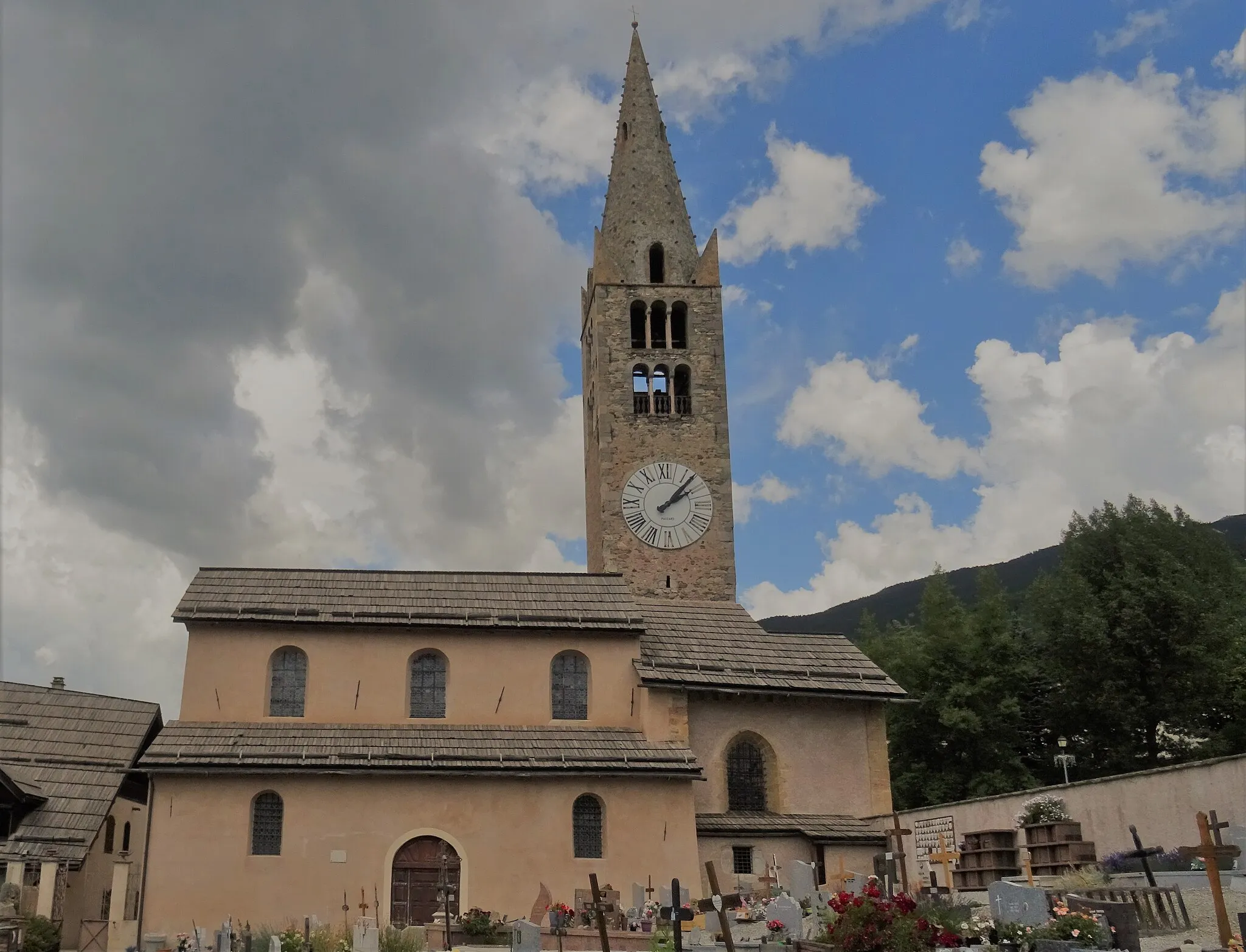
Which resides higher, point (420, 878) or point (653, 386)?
point (653, 386)

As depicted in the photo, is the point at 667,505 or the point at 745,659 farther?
the point at 667,505

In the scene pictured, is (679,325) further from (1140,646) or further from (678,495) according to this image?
(1140,646)

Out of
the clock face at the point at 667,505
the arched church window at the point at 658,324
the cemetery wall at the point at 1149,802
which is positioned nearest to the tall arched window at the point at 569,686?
the clock face at the point at 667,505

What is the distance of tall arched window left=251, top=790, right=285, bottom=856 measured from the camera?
27.9 metres

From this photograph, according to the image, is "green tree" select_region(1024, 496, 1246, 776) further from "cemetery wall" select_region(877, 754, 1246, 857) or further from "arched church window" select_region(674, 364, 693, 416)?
"cemetery wall" select_region(877, 754, 1246, 857)

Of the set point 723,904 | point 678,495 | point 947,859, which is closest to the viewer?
point 723,904

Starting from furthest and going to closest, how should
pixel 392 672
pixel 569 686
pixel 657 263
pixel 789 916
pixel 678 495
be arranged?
pixel 657 263 → pixel 678 495 → pixel 569 686 → pixel 392 672 → pixel 789 916

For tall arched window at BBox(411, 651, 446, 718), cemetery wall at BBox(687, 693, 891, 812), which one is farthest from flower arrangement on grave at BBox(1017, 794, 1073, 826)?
tall arched window at BBox(411, 651, 446, 718)

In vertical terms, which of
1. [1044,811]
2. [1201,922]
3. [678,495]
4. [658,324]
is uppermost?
[658,324]

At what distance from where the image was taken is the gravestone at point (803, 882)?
968 inches

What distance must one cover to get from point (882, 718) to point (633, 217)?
72.0 feet

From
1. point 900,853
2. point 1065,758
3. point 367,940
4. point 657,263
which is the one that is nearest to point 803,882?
point 900,853

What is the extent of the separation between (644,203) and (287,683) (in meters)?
23.9

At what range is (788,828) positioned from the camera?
30.7 meters
